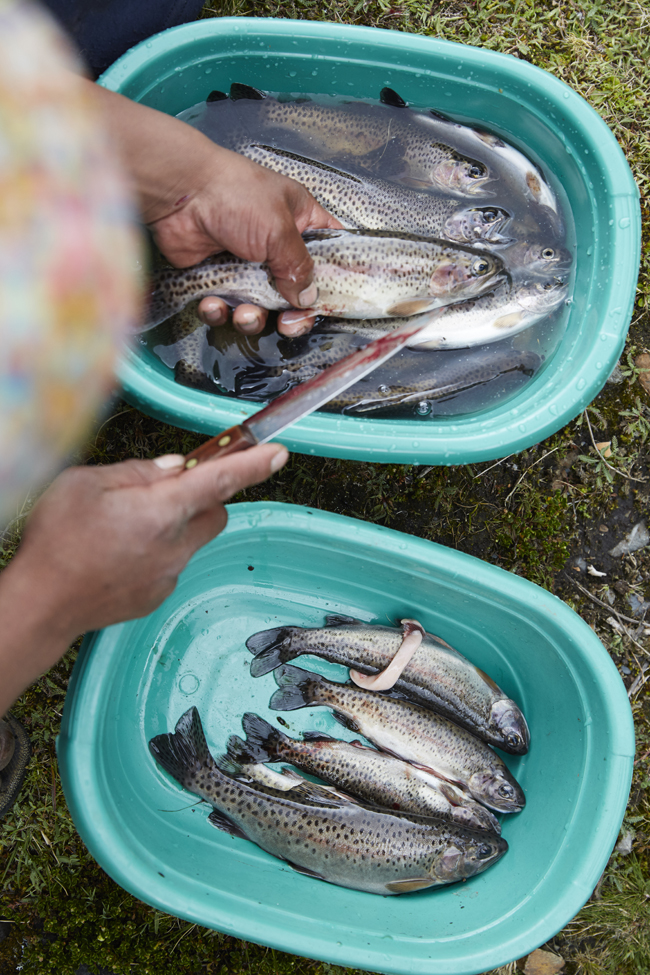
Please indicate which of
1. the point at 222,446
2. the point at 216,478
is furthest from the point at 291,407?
the point at 216,478

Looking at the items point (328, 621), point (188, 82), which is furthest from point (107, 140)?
point (328, 621)

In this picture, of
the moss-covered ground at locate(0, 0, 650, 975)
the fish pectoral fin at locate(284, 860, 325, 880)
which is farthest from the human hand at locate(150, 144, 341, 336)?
the fish pectoral fin at locate(284, 860, 325, 880)

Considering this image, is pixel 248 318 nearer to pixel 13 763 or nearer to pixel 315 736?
A: pixel 315 736

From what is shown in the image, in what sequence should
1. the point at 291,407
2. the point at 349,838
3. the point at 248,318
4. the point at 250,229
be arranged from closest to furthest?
the point at 291,407
the point at 250,229
the point at 349,838
the point at 248,318

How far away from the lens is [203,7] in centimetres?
253

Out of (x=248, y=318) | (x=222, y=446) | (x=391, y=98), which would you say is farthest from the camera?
(x=391, y=98)

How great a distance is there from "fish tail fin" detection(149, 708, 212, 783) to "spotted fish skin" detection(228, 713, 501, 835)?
0.14 metres

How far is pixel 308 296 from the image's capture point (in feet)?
7.16

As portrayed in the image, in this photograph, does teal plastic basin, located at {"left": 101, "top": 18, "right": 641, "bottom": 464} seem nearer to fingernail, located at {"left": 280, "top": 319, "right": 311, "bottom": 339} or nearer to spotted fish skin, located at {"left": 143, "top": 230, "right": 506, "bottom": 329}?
spotted fish skin, located at {"left": 143, "top": 230, "right": 506, "bottom": 329}

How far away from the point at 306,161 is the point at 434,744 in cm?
229

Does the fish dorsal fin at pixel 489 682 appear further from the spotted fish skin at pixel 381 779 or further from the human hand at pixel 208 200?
the human hand at pixel 208 200

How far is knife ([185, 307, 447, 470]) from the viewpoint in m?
1.44

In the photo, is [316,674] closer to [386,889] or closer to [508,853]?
[386,889]

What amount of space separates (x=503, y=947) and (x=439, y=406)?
186cm
